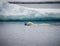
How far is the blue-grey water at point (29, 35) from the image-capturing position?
40.9 inches

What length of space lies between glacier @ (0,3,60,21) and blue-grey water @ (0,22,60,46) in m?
0.11

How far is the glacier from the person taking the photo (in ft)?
3.16

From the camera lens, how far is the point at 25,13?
38.5 inches

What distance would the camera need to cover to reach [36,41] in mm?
1044

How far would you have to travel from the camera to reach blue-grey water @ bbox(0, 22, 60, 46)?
104cm

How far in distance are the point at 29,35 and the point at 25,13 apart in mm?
268

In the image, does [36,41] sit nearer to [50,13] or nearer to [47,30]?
[47,30]

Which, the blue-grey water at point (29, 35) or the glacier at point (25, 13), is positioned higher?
the glacier at point (25, 13)

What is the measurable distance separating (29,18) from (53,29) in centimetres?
32

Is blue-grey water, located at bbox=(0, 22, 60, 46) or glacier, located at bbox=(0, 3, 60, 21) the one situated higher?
glacier, located at bbox=(0, 3, 60, 21)

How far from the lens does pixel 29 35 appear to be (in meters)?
1.06

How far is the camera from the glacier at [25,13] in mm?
963

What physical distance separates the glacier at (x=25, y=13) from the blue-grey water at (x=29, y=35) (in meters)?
0.11

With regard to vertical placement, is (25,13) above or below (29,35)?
above
